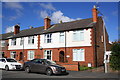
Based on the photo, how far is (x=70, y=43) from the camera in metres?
23.5

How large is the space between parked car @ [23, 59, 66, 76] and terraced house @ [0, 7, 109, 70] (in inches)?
257

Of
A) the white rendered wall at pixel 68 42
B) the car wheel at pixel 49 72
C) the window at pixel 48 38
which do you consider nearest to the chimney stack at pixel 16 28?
the white rendered wall at pixel 68 42

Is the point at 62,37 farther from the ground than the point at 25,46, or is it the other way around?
the point at 62,37

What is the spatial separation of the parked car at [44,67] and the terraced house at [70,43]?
6.53 meters

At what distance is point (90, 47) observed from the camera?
2133cm

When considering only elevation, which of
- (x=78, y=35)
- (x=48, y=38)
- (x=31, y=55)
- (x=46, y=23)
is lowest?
(x=31, y=55)

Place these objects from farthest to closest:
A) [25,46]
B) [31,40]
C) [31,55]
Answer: [25,46] → [31,40] → [31,55]

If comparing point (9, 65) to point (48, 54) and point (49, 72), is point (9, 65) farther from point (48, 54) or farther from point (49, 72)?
point (48, 54)

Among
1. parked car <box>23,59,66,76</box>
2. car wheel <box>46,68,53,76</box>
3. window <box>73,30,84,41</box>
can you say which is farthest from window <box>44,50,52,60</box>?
car wheel <box>46,68,53,76</box>

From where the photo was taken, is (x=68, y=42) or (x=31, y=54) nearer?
(x=68, y=42)

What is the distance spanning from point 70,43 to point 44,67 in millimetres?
9337

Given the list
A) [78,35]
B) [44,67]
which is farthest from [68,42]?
[44,67]

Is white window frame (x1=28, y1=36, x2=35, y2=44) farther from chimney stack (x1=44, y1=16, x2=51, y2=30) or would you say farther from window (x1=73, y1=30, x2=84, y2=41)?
window (x1=73, y1=30, x2=84, y2=41)

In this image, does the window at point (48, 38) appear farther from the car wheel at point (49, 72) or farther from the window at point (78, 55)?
the car wheel at point (49, 72)
